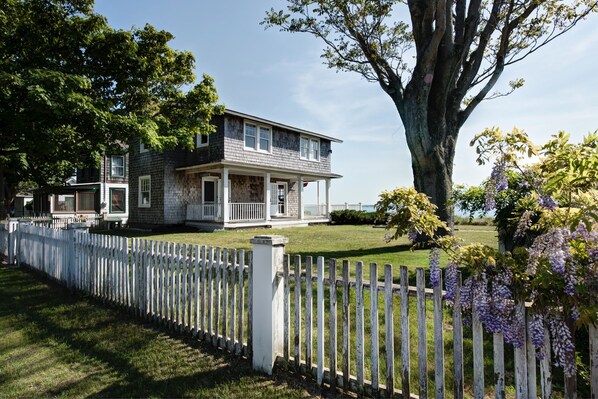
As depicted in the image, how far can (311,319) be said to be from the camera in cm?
345

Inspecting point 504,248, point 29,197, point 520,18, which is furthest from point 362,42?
point 29,197

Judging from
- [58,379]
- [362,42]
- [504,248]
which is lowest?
[58,379]

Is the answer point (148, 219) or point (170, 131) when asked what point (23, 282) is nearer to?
point (170, 131)

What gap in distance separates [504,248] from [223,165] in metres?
14.1

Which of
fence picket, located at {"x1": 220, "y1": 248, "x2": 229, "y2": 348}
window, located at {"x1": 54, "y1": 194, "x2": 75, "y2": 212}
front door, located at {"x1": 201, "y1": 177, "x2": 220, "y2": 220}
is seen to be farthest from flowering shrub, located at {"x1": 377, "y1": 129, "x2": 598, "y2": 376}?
window, located at {"x1": 54, "y1": 194, "x2": 75, "y2": 212}

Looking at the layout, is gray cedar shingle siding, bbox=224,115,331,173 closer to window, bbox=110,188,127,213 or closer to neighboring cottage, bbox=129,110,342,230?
neighboring cottage, bbox=129,110,342,230

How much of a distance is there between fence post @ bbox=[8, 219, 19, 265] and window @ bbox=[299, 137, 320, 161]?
55.3 ft

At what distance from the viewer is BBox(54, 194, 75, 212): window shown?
110ft

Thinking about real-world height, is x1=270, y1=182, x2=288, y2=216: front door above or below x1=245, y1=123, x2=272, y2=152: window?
below

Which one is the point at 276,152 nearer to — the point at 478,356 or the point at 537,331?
the point at 478,356

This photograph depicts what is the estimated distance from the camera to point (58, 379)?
141 inches

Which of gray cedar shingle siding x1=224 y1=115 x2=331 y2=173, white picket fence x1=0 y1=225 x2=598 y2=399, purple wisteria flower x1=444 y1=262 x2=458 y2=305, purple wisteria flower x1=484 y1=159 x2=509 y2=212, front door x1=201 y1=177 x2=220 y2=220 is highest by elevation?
gray cedar shingle siding x1=224 y1=115 x2=331 y2=173

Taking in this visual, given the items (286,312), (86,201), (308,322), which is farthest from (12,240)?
(86,201)

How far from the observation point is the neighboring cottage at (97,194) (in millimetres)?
30172
